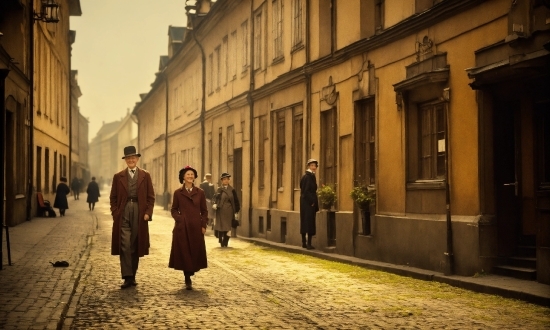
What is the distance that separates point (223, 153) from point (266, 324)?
78.0 ft

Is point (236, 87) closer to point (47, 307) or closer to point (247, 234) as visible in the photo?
point (247, 234)

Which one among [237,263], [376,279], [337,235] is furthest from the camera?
[337,235]

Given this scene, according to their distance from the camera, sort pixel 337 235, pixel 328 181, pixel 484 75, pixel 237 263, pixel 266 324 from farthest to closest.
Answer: pixel 328 181, pixel 337 235, pixel 237 263, pixel 484 75, pixel 266 324

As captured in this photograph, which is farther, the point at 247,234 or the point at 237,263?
the point at 247,234

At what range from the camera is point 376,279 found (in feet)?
45.6

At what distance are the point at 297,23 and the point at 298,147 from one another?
3264mm

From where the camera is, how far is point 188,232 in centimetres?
1267

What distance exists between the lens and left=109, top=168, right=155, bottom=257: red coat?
12539 mm

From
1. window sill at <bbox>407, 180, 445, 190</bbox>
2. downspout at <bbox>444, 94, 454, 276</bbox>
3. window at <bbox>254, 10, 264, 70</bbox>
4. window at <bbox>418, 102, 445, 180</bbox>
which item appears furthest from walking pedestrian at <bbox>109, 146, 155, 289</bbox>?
window at <bbox>254, 10, 264, 70</bbox>

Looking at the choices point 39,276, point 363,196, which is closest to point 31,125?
point 363,196

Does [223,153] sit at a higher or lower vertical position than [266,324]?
higher

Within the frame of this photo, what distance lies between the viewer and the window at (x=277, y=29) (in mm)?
24859

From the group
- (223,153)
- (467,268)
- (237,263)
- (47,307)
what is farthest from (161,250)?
(223,153)

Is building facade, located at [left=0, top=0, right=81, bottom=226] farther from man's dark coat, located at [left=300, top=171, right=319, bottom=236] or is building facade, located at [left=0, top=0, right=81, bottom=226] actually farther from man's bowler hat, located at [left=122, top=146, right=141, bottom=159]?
man's bowler hat, located at [left=122, top=146, right=141, bottom=159]
